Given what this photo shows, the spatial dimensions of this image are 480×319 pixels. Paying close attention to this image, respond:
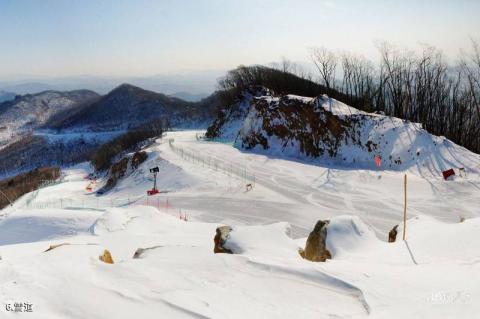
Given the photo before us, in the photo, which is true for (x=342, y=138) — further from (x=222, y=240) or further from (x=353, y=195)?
(x=222, y=240)

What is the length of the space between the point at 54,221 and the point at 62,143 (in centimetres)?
18370

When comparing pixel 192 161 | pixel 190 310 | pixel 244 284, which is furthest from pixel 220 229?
pixel 192 161

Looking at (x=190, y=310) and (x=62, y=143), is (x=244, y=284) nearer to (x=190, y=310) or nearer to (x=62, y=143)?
(x=190, y=310)

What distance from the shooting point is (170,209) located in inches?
1182

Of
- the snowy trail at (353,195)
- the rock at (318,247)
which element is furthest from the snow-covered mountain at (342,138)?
the rock at (318,247)

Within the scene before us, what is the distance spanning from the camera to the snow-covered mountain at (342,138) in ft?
118

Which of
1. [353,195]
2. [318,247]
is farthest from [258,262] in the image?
[353,195]

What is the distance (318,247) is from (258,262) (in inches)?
201

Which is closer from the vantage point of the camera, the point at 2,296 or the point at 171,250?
the point at 2,296

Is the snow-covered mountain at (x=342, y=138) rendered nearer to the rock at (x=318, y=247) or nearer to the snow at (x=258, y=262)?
the snow at (x=258, y=262)

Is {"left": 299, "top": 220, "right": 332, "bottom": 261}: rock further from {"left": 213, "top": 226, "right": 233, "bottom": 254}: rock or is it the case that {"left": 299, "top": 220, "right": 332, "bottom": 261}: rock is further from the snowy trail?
the snowy trail

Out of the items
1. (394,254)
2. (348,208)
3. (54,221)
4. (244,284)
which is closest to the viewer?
(244,284)

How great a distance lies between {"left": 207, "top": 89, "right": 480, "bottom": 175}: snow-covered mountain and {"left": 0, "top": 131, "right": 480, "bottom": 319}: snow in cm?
582

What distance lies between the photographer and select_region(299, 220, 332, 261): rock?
14250 millimetres
